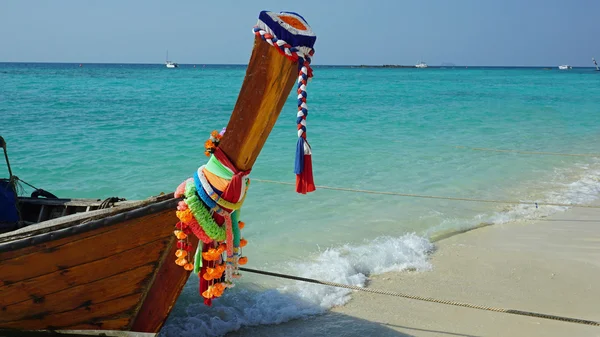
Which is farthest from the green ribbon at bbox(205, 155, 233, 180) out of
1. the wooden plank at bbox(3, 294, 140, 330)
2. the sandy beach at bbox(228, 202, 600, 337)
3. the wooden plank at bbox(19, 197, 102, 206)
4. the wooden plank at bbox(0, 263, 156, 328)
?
the wooden plank at bbox(19, 197, 102, 206)

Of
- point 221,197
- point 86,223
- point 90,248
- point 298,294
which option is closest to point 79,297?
point 90,248

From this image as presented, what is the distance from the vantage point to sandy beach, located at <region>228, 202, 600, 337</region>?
144 inches

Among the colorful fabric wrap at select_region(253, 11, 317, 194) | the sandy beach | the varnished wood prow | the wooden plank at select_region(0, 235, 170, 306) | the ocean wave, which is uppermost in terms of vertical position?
the colorful fabric wrap at select_region(253, 11, 317, 194)

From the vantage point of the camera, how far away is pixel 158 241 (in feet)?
8.59

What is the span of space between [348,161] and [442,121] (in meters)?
8.38

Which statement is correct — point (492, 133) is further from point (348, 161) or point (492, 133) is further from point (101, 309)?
point (101, 309)

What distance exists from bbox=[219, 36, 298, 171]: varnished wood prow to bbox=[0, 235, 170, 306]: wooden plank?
2.15ft

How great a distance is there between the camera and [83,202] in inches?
173

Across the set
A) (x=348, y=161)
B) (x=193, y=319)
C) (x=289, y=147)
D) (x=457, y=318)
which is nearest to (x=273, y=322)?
(x=193, y=319)

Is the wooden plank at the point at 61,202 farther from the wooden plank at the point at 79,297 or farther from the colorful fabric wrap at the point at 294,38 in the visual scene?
the colorful fabric wrap at the point at 294,38

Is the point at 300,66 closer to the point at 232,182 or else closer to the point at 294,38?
the point at 294,38

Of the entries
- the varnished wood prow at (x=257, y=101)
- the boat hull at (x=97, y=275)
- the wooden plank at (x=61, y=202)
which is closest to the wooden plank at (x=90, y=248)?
the boat hull at (x=97, y=275)

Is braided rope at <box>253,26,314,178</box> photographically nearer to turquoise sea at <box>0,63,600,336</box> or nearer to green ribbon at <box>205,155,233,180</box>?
green ribbon at <box>205,155,233,180</box>

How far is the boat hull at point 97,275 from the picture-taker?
8.32ft
